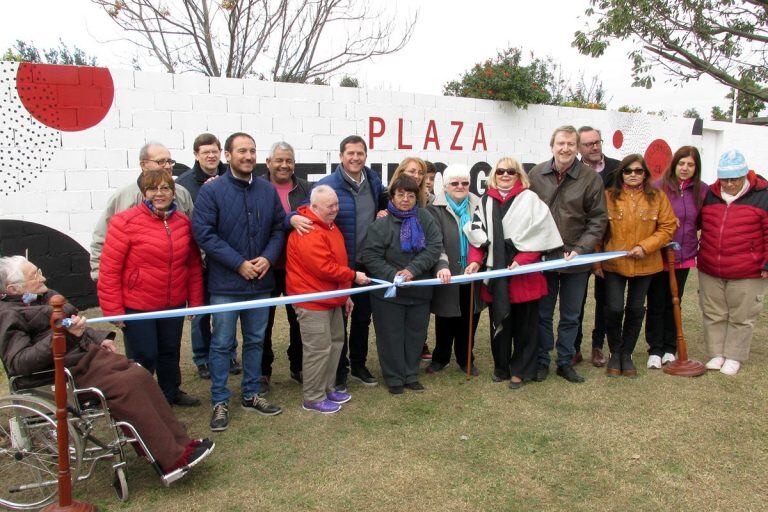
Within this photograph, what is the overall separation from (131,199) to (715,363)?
4661 millimetres

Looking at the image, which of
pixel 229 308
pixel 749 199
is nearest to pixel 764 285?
pixel 749 199

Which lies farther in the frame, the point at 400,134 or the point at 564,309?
the point at 400,134

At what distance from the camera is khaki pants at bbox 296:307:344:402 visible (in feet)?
13.0

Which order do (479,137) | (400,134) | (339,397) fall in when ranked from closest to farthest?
(339,397) → (400,134) → (479,137)

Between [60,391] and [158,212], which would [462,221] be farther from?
[60,391]

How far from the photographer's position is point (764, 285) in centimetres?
457

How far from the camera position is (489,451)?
3.47 meters

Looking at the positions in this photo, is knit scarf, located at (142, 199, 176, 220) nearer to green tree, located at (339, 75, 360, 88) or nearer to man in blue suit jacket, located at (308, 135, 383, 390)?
man in blue suit jacket, located at (308, 135, 383, 390)

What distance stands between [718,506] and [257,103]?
609 cm

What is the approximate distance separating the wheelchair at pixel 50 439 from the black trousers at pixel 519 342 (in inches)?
99.5

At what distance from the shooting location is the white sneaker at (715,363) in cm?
477

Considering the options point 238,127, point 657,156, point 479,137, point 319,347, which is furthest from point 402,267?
point 657,156

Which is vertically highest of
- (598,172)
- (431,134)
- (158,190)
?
(431,134)

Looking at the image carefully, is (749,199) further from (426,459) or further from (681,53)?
(681,53)
